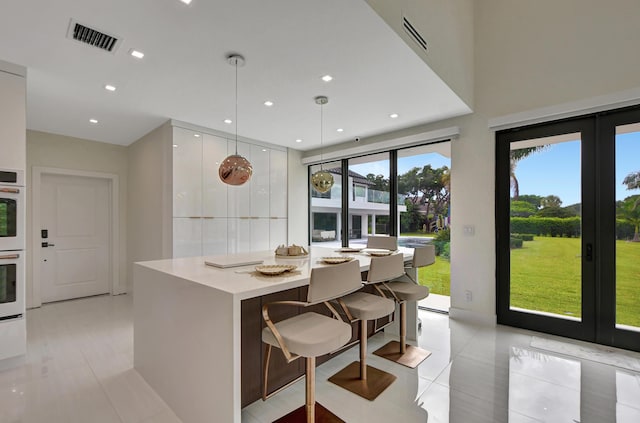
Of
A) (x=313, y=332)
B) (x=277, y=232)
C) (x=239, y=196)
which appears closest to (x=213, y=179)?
(x=239, y=196)

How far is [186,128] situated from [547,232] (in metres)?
4.88

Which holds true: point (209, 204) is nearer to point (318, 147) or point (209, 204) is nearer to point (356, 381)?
point (318, 147)

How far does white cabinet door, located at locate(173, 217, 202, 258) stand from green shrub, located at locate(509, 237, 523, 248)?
13.9ft

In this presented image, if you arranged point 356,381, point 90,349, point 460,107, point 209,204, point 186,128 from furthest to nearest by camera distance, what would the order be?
point 209,204
point 186,128
point 460,107
point 90,349
point 356,381

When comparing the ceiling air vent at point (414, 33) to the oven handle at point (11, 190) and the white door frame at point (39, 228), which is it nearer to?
the oven handle at point (11, 190)

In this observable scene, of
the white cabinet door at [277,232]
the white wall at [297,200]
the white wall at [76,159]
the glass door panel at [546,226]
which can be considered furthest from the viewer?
the white wall at [297,200]

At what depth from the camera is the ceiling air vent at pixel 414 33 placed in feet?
7.53

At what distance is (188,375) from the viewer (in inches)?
72.2

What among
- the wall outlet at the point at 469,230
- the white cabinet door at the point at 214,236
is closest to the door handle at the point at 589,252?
the wall outlet at the point at 469,230

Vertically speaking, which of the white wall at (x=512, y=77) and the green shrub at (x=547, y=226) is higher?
the white wall at (x=512, y=77)

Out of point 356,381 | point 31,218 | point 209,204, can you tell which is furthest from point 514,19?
point 31,218

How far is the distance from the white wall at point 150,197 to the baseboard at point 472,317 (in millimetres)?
3973

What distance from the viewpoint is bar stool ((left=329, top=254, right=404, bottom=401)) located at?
2.16 m

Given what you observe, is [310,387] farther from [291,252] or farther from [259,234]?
[259,234]
